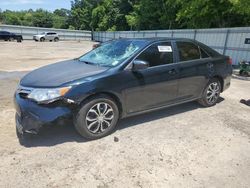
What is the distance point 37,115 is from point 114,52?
6.15ft

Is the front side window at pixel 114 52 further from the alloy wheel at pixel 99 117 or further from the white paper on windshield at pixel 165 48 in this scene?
the alloy wheel at pixel 99 117

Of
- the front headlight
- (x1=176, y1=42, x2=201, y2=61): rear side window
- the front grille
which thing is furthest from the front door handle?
the front grille

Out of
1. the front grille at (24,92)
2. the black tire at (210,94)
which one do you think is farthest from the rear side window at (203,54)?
the front grille at (24,92)

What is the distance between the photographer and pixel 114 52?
14.5ft

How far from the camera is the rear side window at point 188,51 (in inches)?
186

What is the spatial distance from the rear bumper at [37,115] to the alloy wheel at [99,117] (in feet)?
1.19

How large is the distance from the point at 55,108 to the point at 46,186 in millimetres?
1083

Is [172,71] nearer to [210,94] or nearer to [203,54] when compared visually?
[203,54]

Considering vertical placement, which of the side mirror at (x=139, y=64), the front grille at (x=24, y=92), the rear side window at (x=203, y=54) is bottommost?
the front grille at (x=24, y=92)

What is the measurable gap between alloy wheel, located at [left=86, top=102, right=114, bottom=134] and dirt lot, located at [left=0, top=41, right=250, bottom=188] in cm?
21

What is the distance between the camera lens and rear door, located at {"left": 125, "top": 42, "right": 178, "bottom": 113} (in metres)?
3.99

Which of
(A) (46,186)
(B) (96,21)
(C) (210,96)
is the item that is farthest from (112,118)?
(B) (96,21)

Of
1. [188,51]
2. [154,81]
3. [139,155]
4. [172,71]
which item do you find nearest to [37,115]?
[139,155]

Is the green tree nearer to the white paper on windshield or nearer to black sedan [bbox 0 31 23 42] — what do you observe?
black sedan [bbox 0 31 23 42]
